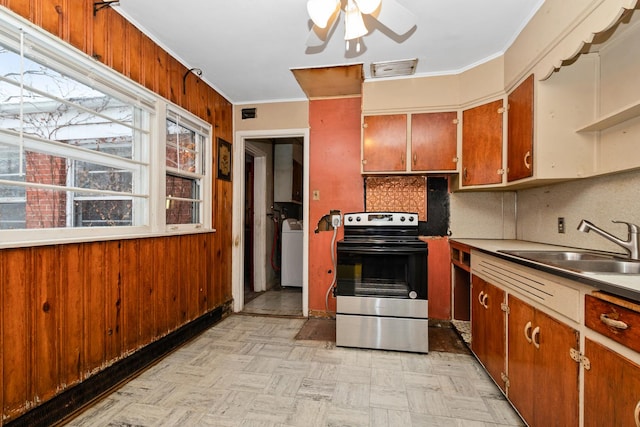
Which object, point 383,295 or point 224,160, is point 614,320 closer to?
point 383,295

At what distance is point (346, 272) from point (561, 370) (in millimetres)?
1482

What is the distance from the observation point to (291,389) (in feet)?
5.98

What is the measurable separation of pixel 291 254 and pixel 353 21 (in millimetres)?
3287

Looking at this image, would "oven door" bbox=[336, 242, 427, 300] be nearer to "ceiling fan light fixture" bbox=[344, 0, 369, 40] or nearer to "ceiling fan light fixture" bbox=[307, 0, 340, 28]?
"ceiling fan light fixture" bbox=[344, 0, 369, 40]

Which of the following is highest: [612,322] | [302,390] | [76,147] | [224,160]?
[224,160]

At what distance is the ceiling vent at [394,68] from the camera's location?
246 centimetres

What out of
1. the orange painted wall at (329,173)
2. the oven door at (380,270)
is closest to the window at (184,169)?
the orange painted wall at (329,173)

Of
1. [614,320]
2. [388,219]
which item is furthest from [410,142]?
[614,320]

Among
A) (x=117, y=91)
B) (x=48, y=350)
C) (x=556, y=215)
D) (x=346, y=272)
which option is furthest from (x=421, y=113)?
(x=48, y=350)

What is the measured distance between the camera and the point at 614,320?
92 centimetres

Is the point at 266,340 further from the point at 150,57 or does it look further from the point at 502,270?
the point at 150,57

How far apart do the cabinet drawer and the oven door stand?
130 cm

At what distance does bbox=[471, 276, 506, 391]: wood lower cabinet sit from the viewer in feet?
5.59

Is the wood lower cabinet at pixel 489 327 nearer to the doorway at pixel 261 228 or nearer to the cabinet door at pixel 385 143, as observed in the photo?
the cabinet door at pixel 385 143
